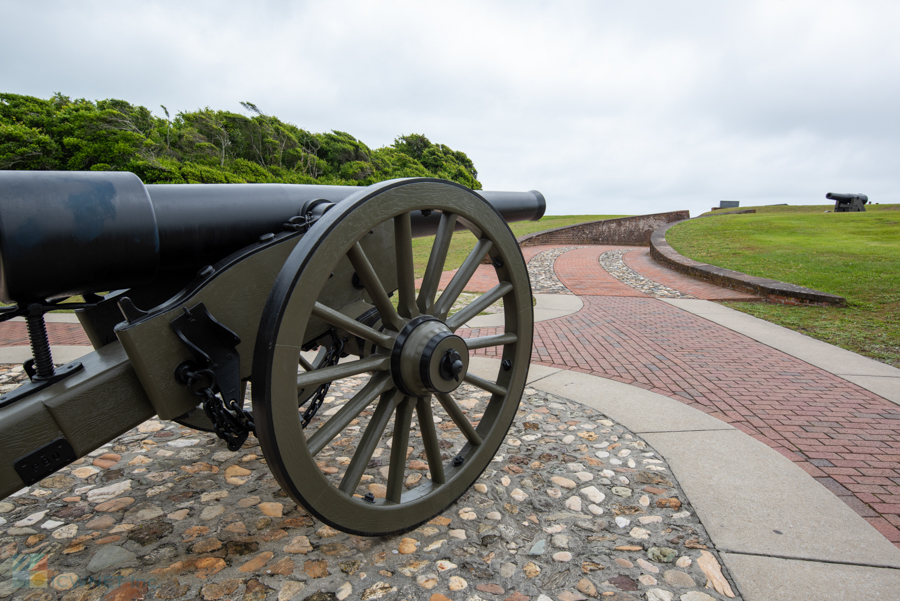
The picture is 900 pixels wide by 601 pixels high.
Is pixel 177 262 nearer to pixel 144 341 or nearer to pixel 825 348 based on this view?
pixel 144 341

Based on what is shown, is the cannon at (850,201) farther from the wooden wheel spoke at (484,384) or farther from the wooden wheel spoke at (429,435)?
the wooden wheel spoke at (429,435)

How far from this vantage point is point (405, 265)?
2064mm

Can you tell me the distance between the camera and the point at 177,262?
1980mm

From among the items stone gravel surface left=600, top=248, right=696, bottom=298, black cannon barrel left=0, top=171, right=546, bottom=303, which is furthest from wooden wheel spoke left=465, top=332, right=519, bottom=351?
stone gravel surface left=600, top=248, right=696, bottom=298

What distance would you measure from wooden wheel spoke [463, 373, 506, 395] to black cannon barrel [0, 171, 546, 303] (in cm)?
110

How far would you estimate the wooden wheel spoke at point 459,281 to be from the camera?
2.23 meters

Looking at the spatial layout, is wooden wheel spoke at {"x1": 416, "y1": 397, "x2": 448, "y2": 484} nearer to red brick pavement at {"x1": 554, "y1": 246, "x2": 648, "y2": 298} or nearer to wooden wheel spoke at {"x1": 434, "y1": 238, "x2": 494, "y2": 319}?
wooden wheel spoke at {"x1": 434, "y1": 238, "x2": 494, "y2": 319}

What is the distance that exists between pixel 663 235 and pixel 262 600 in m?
20.2

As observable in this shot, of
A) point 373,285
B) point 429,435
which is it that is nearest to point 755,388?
point 429,435

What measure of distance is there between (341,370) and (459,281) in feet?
2.47

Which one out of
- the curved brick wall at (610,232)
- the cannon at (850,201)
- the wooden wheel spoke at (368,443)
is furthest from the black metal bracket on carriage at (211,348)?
the cannon at (850,201)

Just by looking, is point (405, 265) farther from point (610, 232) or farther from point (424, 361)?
point (610, 232)

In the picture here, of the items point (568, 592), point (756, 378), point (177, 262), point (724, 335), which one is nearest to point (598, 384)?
point (756, 378)

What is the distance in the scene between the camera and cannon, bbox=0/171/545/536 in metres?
1.59
